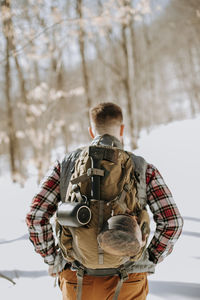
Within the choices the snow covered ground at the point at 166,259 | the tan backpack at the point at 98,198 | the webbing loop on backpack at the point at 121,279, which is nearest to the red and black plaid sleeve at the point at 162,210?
the tan backpack at the point at 98,198

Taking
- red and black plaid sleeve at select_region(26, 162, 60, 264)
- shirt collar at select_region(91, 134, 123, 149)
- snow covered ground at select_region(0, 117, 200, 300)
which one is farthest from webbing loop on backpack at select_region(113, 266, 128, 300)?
snow covered ground at select_region(0, 117, 200, 300)

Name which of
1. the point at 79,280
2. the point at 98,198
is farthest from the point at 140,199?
the point at 79,280

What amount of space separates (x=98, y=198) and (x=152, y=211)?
43 cm

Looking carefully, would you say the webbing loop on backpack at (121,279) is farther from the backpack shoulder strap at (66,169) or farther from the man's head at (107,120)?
the man's head at (107,120)

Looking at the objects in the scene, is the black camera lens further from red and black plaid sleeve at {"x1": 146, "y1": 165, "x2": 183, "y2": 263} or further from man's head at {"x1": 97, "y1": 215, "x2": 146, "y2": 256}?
red and black plaid sleeve at {"x1": 146, "y1": 165, "x2": 183, "y2": 263}

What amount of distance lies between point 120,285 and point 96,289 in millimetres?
126

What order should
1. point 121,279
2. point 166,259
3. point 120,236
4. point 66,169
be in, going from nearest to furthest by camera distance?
point 120,236 < point 121,279 < point 66,169 < point 166,259

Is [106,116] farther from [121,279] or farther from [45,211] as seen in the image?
[121,279]

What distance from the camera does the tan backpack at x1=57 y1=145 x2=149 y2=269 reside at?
1.10m

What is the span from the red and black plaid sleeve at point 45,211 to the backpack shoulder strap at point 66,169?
0.07 metres

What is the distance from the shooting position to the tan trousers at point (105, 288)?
1213 mm

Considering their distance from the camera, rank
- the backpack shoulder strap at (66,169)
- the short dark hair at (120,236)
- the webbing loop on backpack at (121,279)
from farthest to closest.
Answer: the backpack shoulder strap at (66,169) → the webbing loop on backpack at (121,279) → the short dark hair at (120,236)

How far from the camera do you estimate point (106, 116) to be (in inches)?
52.9

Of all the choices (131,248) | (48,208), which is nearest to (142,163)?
(131,248)
